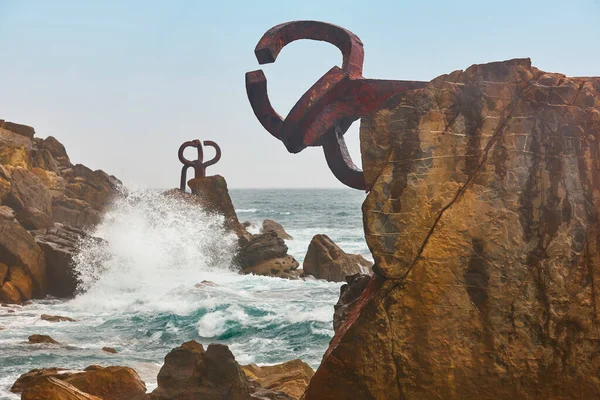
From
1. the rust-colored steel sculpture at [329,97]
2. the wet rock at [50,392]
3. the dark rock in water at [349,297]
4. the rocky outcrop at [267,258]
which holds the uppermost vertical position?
the rust-colored steel sculpture at [329,97]

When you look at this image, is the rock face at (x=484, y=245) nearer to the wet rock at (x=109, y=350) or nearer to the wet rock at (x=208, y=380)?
the wet rock at (x=208, y=380)

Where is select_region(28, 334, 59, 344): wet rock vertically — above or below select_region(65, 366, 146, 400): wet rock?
below

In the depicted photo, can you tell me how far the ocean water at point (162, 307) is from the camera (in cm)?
726

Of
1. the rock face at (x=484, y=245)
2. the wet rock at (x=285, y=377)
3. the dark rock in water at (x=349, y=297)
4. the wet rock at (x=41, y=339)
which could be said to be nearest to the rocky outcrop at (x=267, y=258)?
the wet rock at (x=41, y=339)

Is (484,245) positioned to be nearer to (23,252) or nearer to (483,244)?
(483,244)

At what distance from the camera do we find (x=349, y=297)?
326 cm

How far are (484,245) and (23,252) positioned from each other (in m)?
9.29

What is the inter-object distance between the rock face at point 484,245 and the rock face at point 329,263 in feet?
34.2

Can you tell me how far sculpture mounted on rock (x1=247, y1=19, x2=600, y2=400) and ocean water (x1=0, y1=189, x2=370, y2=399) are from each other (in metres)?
3.72

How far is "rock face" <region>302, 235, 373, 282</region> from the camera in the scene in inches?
518

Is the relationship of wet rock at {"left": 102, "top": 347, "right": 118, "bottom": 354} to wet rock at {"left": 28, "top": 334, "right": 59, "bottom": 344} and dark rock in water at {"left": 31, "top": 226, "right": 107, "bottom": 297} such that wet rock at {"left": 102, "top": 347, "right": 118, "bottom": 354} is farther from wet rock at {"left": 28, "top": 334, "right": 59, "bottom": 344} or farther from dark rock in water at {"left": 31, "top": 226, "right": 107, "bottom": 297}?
dark rock in water at {"left": 31, "top": 226, "right": 107, "bottom": 297}

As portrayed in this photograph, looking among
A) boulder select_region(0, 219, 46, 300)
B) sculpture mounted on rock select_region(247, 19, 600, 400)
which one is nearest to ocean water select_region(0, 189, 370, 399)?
boulder select_region(0, 219, 46, 300)

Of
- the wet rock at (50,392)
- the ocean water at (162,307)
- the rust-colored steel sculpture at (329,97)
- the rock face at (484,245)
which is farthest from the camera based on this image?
the ocean water at (162,307)

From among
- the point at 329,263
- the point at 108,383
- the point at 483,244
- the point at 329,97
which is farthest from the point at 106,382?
the point at 329,263
